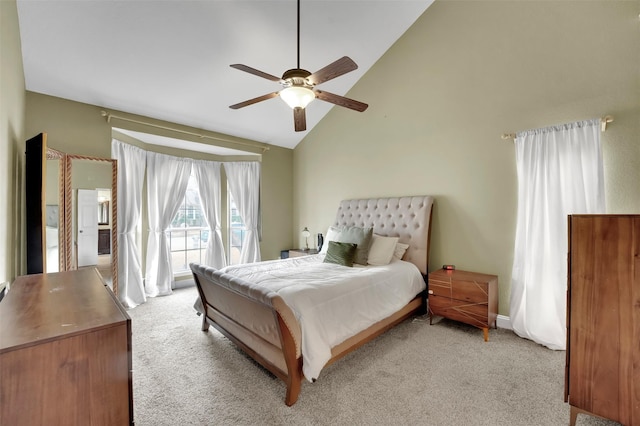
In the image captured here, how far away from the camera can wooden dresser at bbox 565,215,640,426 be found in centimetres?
149

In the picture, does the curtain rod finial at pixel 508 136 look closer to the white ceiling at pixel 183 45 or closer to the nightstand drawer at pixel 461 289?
the nightstand drawer at pixel 461 289

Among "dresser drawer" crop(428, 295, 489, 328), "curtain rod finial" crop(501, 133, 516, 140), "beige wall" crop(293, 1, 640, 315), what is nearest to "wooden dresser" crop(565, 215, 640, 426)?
"dresser drawer" crop(428, 295, 489, 328)

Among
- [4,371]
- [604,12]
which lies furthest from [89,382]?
[604,12]

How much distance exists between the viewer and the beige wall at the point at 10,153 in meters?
1.83

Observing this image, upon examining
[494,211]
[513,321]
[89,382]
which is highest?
[494,211]

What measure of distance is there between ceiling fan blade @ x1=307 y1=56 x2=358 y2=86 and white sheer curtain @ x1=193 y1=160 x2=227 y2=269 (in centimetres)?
341

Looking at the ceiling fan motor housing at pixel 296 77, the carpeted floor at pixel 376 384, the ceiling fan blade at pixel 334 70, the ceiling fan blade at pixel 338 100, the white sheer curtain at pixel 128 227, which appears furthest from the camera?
the white sheer curtain at pixel 128 227

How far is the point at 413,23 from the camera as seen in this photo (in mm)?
3625

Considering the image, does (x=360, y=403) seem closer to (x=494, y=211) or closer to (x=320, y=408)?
(x=320, y=408)

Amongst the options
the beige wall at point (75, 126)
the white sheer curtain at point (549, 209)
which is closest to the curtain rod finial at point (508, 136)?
the white sheer curtain at point (549, 209)

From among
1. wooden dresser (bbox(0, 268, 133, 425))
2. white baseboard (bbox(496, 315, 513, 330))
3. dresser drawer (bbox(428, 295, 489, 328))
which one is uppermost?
wooden dresser (bbox(0, 268, 133, 425))

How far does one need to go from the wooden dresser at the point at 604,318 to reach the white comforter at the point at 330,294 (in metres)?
1.38

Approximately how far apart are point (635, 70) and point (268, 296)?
3476mm

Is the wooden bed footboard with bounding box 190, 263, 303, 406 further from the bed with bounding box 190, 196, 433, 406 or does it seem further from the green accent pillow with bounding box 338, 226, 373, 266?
the green accent pillow with bounding box 338, 226, 373, 266
